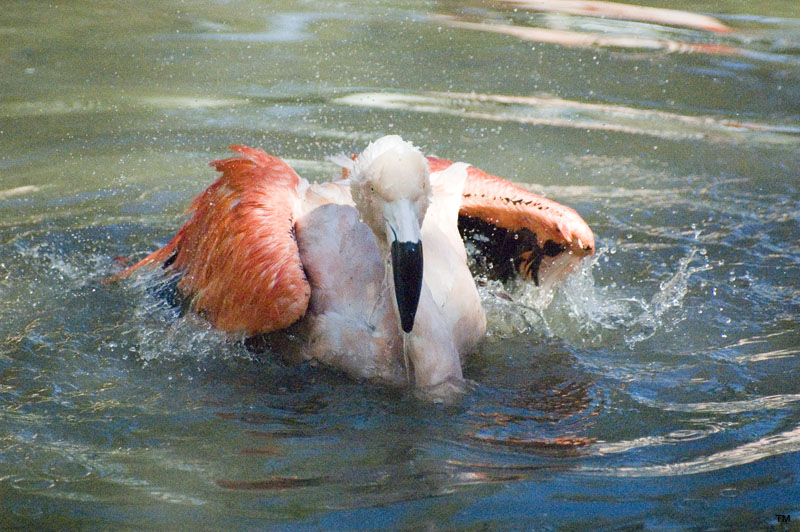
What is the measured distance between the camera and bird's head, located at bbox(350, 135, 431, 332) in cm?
392

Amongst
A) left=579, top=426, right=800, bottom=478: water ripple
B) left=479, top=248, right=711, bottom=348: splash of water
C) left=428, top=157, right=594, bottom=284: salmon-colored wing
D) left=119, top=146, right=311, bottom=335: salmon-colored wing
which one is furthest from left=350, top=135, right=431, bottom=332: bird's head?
left=479, top=248, right=711, bottom=348: splash of water

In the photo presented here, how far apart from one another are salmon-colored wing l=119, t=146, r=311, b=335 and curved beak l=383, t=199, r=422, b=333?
0.48m

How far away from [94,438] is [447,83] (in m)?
5.93

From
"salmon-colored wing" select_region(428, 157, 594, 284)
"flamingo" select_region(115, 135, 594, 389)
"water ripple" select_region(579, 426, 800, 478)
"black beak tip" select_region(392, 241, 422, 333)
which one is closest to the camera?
"water ripple" select_region(579, 426, 800, 478)

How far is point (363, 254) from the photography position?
14.9 feet

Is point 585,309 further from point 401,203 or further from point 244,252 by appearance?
point 244,252

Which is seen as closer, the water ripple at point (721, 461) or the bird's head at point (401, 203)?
the water ripple at point (721, 461)

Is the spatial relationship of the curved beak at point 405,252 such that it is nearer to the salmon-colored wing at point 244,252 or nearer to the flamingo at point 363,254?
the flamingo at point 363,254

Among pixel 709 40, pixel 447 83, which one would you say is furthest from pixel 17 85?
pixel 709 40

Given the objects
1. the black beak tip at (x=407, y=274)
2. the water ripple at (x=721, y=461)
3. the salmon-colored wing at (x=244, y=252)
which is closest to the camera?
the water ripple at (x=721, y=461)

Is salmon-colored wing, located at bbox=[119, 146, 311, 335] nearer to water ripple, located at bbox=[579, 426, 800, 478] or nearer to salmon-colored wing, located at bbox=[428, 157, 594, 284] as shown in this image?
salmon-colored wing, located at bbox=[428, 157, 594, 284]

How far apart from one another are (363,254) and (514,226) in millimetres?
1126

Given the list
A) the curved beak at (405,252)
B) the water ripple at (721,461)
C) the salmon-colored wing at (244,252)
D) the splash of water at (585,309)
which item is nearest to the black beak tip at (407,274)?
the curved beak at (405,252)

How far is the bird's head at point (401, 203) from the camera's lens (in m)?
3.92
